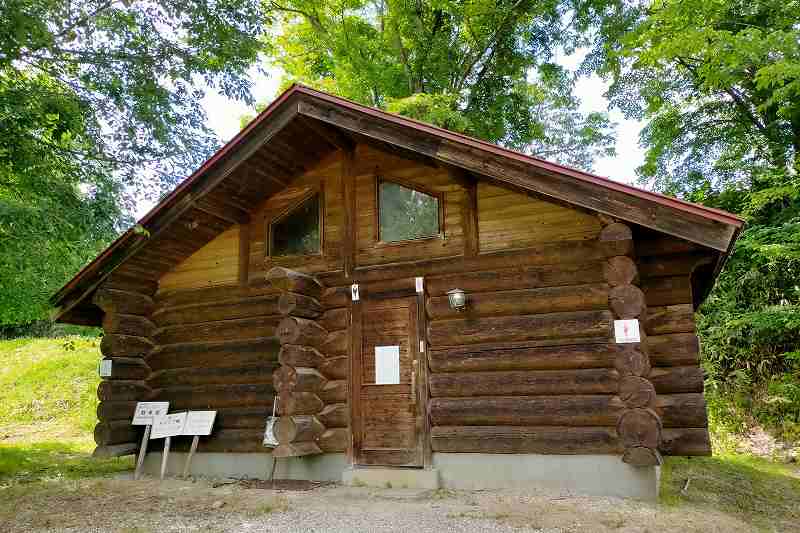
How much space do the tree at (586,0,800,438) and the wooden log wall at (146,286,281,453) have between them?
32.7 feet

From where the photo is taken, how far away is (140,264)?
8.93 metres

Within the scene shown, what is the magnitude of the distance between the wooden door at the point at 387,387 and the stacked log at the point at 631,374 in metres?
2.45

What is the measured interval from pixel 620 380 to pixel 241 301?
17.8 feet

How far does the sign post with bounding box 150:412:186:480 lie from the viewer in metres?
8.31

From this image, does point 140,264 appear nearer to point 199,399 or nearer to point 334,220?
point 199,399

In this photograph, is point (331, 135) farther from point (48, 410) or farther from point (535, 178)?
point (48, 410)

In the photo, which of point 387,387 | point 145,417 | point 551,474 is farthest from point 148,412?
point 551,474

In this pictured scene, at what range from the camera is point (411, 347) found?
7.54m

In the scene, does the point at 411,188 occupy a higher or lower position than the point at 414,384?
higher

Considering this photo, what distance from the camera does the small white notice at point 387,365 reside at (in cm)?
756

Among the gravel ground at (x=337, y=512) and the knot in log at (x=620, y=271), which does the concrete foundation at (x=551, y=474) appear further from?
the knot in log at (x=620, y=271)

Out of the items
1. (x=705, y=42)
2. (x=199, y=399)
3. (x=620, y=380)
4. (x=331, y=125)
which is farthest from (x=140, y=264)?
(x=705, y=42)

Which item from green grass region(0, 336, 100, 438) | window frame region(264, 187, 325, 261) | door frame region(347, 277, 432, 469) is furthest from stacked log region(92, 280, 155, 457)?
green grass region(0, 336, 100, 438)

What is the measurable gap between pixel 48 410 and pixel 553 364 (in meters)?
14.8
